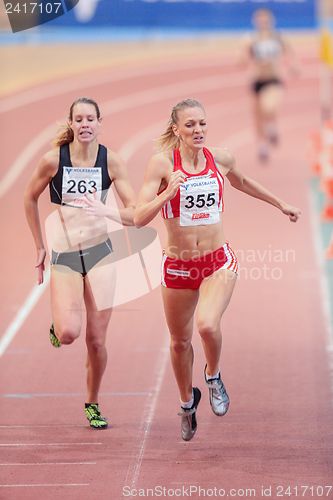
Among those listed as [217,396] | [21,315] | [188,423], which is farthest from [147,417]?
[21,315]

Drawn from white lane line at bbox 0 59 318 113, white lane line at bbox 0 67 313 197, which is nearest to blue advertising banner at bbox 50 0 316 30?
white lane line at bbox 0 59 318 113

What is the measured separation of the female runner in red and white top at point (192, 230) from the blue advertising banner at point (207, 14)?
2218 centimetres

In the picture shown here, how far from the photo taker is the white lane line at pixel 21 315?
10.9m

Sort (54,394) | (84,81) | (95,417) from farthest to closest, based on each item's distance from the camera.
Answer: (84,81) < (54,394) < (95,417)

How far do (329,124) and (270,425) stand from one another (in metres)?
9.37

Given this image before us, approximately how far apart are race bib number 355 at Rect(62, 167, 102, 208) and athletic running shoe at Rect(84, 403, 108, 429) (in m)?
1.48

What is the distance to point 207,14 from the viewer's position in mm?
31312

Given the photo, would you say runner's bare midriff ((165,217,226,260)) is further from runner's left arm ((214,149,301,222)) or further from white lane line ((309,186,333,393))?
white lane line ((309,186,333,393))

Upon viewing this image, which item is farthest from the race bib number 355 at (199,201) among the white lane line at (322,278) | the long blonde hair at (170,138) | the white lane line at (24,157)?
the white lane line at (24,157)

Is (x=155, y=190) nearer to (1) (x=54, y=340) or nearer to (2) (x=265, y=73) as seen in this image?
(1) (x=54, y=340)

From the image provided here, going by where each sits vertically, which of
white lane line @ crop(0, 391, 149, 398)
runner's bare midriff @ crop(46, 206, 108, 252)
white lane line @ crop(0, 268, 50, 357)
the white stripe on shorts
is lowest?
white lane line @ crop(0, 268, 50, 357)

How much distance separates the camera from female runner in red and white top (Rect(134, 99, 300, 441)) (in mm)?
7535

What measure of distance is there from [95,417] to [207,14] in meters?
24.0

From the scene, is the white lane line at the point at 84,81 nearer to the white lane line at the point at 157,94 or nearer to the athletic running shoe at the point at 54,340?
the white lane line at the point at 157,94
